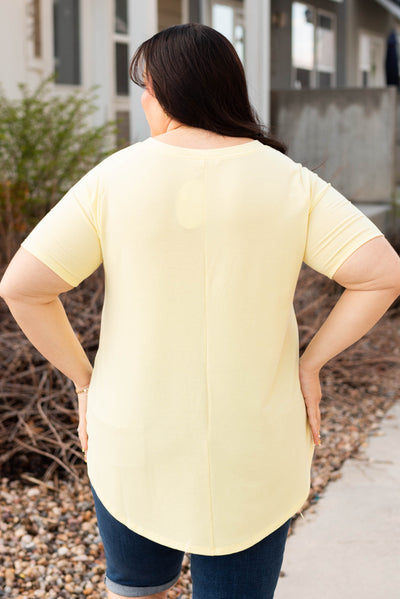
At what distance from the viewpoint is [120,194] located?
1270mm

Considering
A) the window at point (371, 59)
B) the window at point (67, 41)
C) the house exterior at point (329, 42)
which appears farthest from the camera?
the window at point (371, 59)

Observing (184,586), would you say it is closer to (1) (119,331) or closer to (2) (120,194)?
(1) (119,331)

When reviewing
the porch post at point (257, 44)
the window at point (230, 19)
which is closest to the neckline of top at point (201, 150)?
the porch post at point (257, 44)

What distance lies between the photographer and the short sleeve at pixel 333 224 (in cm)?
132

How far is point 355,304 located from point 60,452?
2.31 meters

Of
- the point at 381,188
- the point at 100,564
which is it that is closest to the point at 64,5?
the point at 381,188

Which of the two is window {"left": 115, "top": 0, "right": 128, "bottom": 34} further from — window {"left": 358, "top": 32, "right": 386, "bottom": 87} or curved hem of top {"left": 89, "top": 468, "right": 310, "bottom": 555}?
window {"left": 358, "top": 32, "right": 386, "bottom": 87}

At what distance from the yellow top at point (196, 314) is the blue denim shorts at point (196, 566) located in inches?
2.2

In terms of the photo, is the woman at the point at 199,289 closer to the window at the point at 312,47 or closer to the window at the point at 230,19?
the window at the point at 230,19

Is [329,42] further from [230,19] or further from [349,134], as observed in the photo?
[349,134]

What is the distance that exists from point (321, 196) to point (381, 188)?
7.88m

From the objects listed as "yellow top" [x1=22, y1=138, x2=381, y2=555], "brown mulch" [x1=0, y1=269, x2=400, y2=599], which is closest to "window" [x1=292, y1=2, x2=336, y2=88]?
"brown mulch" [x1=0, y1=269, x2=400, y2=599]

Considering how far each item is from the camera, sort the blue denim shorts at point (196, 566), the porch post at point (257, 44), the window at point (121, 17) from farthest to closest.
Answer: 1. the window at point (121, 17)
2. the porch post at point (257, 44)
3. the blue denim shorts at point (196, 566)

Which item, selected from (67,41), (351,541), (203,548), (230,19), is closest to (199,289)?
(203,548)
